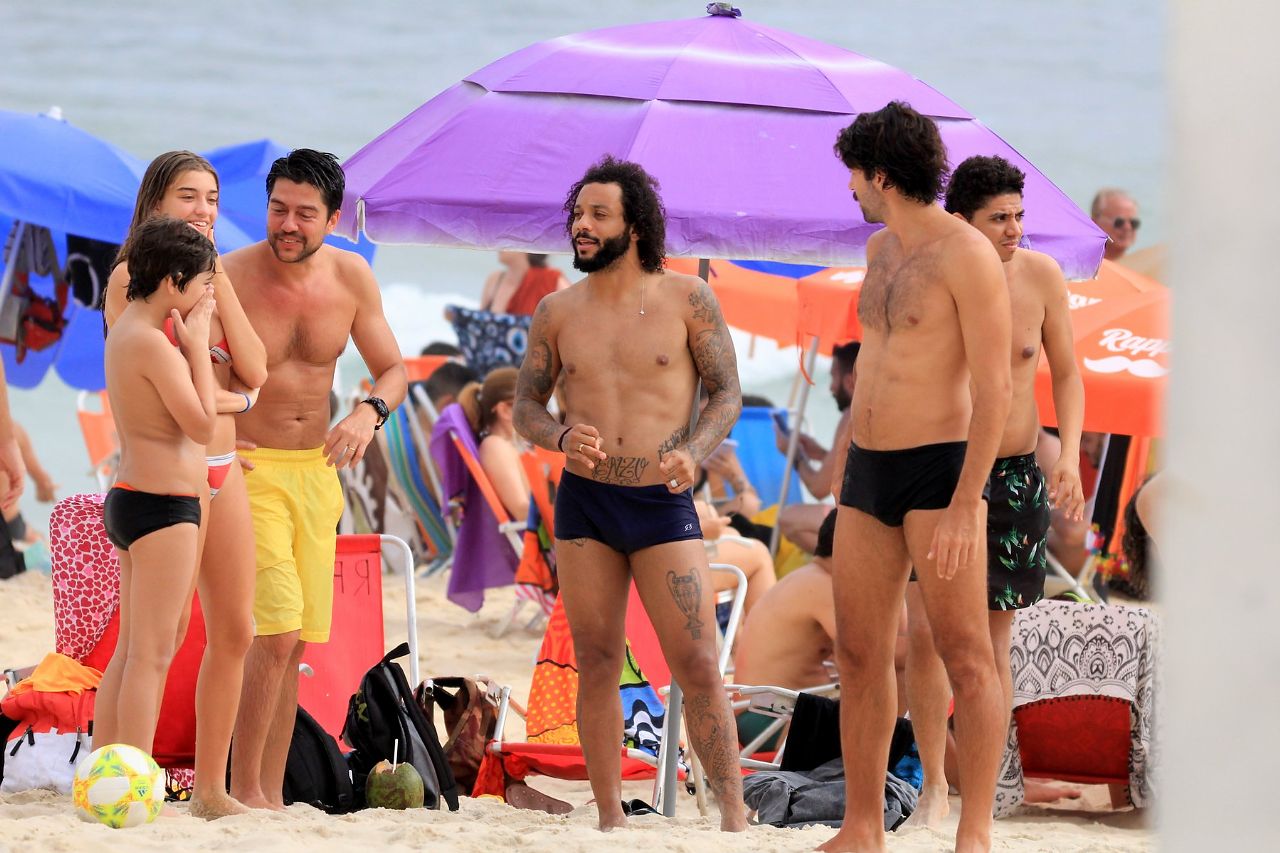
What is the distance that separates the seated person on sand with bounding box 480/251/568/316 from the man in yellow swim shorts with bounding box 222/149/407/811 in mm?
8002

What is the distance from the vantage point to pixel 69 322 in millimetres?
9055

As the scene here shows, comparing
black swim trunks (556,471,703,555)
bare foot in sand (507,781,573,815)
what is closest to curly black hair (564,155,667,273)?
black swim trunks (556,471,703,555)

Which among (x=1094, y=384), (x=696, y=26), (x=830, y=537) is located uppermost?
(x=696, y=26)

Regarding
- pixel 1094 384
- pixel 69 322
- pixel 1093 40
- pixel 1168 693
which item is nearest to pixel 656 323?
pixel 1094 384

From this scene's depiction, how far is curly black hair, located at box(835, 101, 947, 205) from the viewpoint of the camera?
360 centimetres

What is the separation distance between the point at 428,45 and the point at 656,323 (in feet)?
93.0

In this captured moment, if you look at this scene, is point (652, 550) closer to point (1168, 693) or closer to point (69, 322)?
point (1168, 693)

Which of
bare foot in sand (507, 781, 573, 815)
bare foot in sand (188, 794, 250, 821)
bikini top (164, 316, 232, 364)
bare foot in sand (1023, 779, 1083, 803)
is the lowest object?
bare foot in sand (507, 781, 573, 815)

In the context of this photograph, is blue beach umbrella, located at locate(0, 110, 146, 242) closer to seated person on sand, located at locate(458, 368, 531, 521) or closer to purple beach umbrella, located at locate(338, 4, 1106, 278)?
seated person on sand, located at locate(458, 368, 531, 521)

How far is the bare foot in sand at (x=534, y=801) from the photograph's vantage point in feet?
15.5

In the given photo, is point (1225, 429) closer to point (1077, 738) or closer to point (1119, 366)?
point (1077, 738)

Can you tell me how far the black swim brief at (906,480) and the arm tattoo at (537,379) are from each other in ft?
3.17

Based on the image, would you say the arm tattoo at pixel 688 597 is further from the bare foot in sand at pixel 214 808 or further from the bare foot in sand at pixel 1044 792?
the bare foot in sand at pixel 1044 792

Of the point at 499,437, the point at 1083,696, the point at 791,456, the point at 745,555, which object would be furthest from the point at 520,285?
the point at 1083,696
